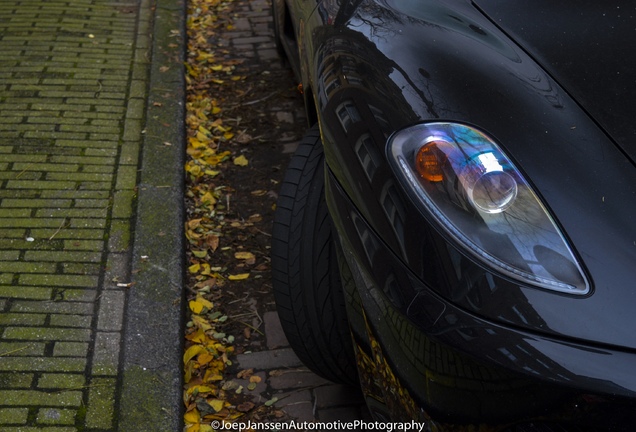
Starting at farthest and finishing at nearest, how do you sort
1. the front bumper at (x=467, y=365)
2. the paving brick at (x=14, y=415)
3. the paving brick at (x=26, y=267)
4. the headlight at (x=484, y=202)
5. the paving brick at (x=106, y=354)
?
the paving brick at (x=26, y=267)
the paving brick at (x=106, y=354)
the paving brick at (x=14, y=415)
the headlight at (x=484, y=202)
the front bumper at (x=467, y=365)

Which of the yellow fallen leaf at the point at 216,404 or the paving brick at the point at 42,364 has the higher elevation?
the yellow fallen leaf at the point at 216,404

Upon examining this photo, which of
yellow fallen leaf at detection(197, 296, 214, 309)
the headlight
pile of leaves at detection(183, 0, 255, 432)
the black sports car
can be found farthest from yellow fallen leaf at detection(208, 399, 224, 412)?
the headlight

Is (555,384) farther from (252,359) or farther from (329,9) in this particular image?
(252,359)

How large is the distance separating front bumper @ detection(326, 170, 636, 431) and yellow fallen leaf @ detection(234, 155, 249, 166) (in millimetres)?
2548

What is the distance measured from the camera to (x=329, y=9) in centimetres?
262

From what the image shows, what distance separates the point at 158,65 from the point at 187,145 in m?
1.05

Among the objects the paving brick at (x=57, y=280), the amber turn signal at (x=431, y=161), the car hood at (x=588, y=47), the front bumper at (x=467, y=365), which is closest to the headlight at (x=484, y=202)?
the amber turn signal at (x=431, y=161)

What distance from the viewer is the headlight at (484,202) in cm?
160

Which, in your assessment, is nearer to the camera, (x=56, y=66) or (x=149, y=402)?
(x=149, y=402)

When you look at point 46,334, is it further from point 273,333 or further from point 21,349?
point 273,333

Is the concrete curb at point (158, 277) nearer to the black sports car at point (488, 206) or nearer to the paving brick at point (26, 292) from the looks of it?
the paving brick at point (26, 292)

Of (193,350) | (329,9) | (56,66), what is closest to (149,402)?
(193,350)

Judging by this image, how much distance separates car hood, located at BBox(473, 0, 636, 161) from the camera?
1.81m

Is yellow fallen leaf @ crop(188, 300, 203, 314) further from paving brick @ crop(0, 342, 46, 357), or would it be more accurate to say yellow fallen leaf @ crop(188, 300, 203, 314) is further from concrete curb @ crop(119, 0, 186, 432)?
paving brick @ crop(0, 342, 46, 357)
